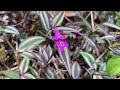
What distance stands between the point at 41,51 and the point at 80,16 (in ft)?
0.91

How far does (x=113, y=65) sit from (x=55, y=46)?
273 mm

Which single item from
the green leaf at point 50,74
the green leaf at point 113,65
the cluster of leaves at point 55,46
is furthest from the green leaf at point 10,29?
the green leaf at point 113,65

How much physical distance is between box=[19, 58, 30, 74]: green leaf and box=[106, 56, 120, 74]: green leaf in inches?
14.1

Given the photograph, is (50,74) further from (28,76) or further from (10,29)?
(10,29)

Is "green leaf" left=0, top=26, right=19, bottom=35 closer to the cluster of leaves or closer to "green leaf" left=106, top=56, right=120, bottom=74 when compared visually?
the cluster of leaves

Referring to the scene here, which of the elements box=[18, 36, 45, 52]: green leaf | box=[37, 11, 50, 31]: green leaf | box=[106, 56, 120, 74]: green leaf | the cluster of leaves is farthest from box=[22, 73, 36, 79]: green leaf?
box=[106, 56, 120, 74]: green leaf

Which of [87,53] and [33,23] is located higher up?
[33,23]

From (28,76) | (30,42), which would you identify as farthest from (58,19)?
(28,76)

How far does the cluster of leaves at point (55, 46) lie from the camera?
133 centimetres

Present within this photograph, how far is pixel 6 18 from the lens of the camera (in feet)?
4.70

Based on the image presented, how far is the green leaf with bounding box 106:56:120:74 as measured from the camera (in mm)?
1348

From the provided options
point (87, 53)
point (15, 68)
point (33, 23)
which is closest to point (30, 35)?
point (33, 23)
